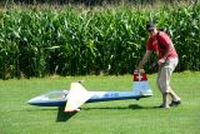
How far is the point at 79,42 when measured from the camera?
75.6 ft

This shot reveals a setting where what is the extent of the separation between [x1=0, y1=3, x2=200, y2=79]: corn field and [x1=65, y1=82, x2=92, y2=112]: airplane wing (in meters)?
7.31

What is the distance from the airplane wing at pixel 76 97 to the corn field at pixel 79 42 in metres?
7.31

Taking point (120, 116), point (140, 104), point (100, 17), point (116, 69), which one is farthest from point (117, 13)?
point (120, 116)

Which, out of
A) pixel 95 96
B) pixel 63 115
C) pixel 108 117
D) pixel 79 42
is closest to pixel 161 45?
pixel 95 96

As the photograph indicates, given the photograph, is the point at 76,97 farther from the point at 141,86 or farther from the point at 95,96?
the point at 141,86

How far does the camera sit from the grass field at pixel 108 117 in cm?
1265

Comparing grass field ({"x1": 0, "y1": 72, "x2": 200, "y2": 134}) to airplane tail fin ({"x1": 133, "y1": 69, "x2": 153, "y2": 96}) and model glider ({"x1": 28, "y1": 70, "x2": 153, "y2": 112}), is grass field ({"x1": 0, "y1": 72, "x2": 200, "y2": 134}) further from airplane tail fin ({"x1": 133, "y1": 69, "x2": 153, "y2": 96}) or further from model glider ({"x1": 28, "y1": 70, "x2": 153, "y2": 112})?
airplane tail fin ({"x1": 133, "y1": 69, "x2": 153, "y2": 96})

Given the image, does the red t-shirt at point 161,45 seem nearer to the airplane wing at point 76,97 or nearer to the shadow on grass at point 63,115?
the airplane wing at point 76,97

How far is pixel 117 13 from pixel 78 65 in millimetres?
2734

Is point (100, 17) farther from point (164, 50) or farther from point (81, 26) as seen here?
point (164, 50)

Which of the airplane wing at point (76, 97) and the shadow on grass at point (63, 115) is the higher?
the airplane wing at point (76, 97)

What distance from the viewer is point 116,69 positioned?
75.2 ft

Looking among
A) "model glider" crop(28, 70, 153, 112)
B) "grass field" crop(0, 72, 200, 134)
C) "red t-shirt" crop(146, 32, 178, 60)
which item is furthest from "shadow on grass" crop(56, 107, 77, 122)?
"red t-shirt" crop(146, 32, 178, 60)

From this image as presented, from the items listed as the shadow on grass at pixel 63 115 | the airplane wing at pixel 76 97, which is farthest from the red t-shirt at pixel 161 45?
the shadow on grass at pixel 63 115
